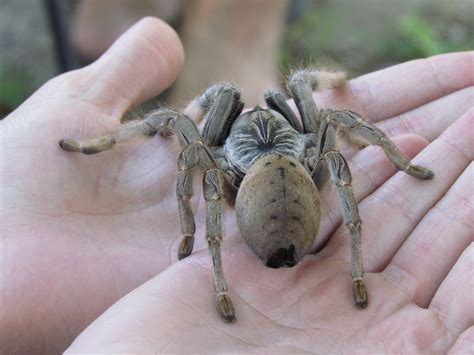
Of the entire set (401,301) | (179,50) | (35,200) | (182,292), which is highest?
(179,50)

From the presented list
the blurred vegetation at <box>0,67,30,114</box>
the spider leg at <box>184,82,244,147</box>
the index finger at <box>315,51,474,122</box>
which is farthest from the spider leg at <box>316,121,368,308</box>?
the blurred vegetation at <box>0,67,30,114</box>

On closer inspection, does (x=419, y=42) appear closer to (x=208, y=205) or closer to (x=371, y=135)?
(x=371, y=135)

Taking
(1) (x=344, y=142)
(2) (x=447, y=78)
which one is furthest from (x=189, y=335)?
(2) (x=447, y=78)

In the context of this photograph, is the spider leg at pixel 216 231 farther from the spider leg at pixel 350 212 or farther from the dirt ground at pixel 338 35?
the dirt ground at pixel 338 35

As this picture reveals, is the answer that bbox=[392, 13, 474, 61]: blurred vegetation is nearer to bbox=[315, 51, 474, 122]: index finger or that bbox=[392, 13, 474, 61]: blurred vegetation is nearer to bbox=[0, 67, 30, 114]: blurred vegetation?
bbox=[315, 51, 474, 122]: index finger

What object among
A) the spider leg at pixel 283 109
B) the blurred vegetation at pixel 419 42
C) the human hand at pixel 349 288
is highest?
the spider leg at pixel 283 109

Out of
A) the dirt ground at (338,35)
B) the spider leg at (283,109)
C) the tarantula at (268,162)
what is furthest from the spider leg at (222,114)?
the dirt ground at (338,35)

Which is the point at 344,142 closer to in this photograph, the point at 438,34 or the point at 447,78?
the point at 447,78
